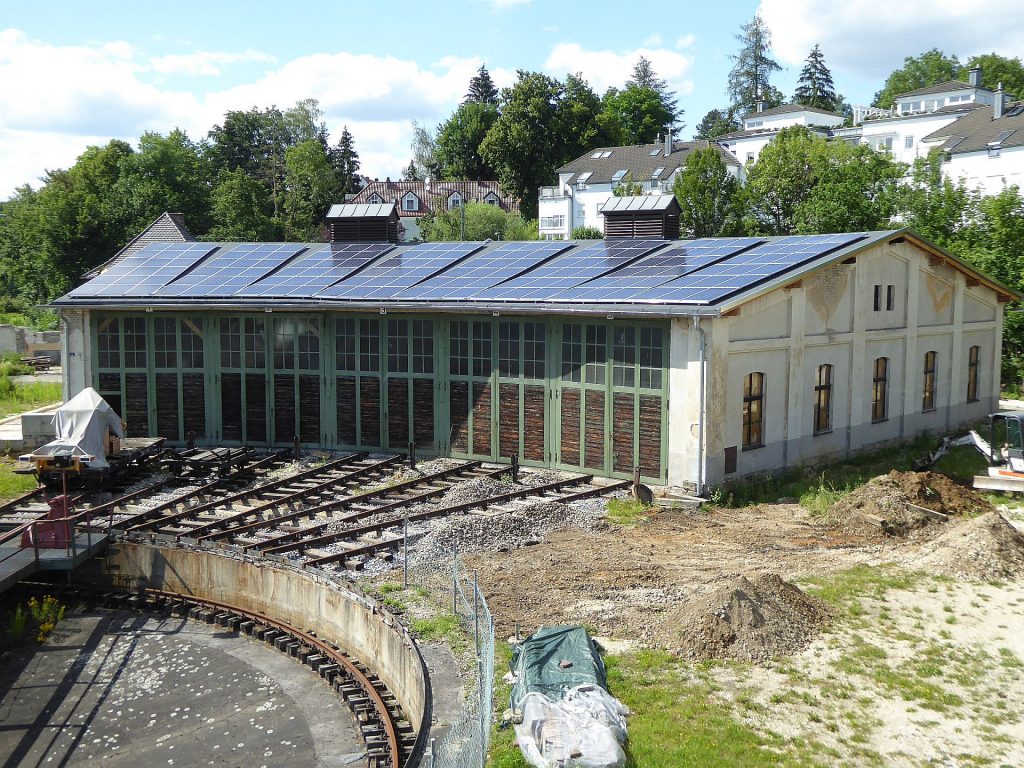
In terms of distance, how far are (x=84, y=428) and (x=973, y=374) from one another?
2599 centimetres

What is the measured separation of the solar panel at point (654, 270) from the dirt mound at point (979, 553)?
26.9ft

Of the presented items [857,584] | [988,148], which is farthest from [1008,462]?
[988,148]

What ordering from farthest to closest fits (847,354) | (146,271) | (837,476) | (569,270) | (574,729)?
(146,271)
(569,270)
(847,354)
(837,476)
(574,729)

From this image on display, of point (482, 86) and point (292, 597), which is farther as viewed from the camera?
point (482, 86)

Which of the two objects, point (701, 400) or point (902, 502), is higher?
point (701, 400)

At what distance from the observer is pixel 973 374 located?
102 ft

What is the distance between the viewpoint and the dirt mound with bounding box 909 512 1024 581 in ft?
51.4

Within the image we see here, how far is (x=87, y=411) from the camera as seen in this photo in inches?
924

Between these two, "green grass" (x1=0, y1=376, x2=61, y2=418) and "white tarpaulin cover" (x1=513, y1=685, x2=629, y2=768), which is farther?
"green grass" (x1=0, y1=376, x2=61, y2=418)

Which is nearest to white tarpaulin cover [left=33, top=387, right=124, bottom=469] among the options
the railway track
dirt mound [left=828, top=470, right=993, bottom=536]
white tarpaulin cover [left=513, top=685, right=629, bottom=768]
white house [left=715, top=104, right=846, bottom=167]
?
the railway track

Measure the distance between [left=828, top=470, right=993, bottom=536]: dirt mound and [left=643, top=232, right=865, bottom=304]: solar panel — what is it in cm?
490

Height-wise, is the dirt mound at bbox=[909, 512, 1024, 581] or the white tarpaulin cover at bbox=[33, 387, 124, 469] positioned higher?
the white tarpaulin cover at bbox=[33, 387, 124, 469]

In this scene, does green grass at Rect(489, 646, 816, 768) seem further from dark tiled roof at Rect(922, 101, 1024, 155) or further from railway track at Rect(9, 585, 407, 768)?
dark tiled roof at Rect(922, 101, 1024, 155)

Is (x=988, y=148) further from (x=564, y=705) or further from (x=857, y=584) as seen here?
(x=564, y=705)
